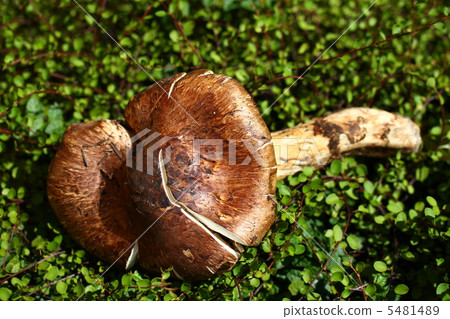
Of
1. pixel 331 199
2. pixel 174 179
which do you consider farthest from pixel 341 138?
pixel 174 179

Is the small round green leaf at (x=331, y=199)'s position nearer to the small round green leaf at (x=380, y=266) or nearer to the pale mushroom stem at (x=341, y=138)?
the pale mushroom stem at (x=341, y=138)

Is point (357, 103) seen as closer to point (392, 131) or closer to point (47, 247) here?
point (392, 131)

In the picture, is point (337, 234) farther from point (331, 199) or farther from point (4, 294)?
point (4, 294)

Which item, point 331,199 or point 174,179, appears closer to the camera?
point 174,179

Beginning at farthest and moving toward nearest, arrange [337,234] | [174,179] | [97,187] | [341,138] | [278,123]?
[278,123] → [341,138] → [337,234] → [97,187] → [174,179]

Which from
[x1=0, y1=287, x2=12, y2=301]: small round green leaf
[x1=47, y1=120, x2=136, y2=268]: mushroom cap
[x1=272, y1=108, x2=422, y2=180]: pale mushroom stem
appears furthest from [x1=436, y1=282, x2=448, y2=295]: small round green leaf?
[x1=0, y1=287, x2=12, y2=301]: small round green leaf

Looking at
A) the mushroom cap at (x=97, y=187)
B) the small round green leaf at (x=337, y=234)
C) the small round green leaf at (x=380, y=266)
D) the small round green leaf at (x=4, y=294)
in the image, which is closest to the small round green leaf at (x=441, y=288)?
the small round green leaf at (x=380, y=266)
